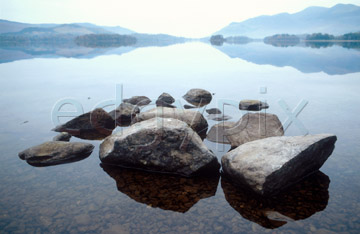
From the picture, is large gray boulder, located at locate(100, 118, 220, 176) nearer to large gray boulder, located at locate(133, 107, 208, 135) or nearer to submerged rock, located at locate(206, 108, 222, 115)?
large gray boulder, located at locate(133, 107, 208, 135)

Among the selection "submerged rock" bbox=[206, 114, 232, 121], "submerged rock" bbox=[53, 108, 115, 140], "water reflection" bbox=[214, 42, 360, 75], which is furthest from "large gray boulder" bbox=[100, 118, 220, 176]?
"water reflection" bbox=[214, 42, 360, 75]

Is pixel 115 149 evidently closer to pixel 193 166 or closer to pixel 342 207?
pixel 193 166

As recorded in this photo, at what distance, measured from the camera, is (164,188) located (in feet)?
21.0

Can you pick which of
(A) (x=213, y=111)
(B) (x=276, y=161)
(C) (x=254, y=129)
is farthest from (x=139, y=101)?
(B) (x=276, y=161)

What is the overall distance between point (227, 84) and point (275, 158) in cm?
1742

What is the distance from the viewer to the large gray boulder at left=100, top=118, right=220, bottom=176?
6863 mm

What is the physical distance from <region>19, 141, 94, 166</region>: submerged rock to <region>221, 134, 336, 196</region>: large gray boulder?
4.46 meters

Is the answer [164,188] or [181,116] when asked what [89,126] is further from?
[164,188]

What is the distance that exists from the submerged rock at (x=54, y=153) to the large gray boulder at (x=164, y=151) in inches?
60.9

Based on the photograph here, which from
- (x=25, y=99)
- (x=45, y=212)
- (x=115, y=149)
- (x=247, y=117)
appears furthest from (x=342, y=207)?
(x=25, y=99)

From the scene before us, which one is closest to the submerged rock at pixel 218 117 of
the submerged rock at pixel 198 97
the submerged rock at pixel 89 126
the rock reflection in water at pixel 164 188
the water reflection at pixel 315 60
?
the submerged rock at pixel 198 97

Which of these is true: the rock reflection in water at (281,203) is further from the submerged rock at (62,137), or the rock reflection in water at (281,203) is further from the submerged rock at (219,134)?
the submerged rock at (62,137)

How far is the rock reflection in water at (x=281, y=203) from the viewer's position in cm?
528

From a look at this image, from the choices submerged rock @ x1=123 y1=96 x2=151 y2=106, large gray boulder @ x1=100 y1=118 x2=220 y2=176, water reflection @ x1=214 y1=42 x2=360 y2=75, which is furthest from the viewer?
water reflection @ x1=214 y1=42 x2=360 y2=75
